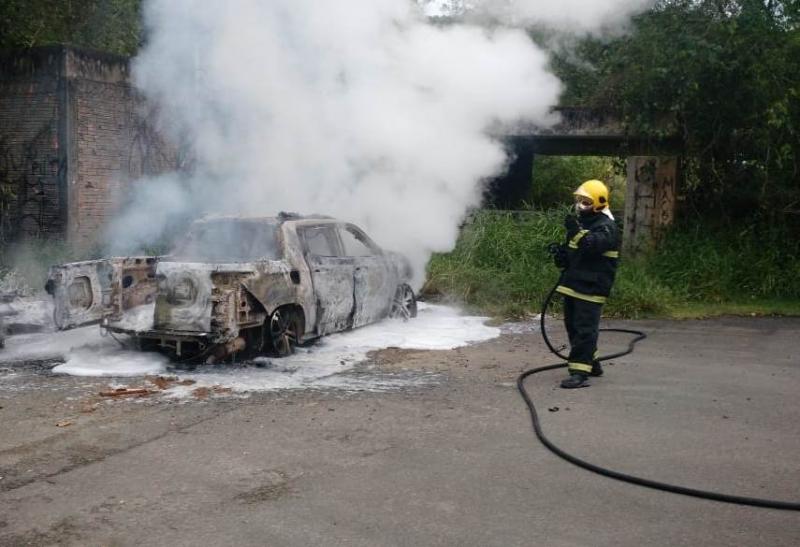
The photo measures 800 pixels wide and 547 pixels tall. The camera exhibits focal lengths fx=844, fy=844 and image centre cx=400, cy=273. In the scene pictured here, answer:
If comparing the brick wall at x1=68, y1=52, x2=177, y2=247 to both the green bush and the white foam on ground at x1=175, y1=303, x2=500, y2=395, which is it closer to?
the white foam on ground at x1=175, y1=303, x2=500, y2=395

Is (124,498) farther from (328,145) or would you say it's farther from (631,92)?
(631,92)

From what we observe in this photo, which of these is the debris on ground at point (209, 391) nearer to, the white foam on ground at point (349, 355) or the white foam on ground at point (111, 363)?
the white foam on ground at point (349, 355)

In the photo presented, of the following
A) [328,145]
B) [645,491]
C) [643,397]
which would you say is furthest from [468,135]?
[645,491]

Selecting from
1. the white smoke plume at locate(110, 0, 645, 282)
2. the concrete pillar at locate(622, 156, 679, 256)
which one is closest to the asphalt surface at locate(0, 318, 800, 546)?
the white smoke plume at locate(110, 0, 645, 282)

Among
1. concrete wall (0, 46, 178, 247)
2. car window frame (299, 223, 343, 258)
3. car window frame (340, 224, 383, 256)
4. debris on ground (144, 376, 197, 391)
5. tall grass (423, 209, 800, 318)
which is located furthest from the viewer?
concrete wall (0, 46, 178, 247)

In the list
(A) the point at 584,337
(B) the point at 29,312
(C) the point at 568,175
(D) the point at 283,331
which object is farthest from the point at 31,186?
(C) the point at 568,175

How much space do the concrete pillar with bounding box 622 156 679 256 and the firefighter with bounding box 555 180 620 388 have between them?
750 cm

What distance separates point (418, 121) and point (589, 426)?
6357mm

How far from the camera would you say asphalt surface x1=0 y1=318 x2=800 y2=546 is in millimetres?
4316

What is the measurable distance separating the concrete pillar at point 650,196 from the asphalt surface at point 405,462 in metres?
6.88

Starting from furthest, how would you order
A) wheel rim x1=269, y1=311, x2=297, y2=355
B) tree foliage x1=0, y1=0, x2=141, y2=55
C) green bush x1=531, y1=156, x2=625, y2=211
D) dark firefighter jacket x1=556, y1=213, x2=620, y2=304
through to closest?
green bush x1=531, y1=156, x2=625, y2=211 < tree foliage x1=0, y1=0, x2=141, y2=55 < wheel rim x1=269, y1=311, x2=297, y2=355 < dark firefighter jacket x1=556, y1=213, x2=620, y2=304

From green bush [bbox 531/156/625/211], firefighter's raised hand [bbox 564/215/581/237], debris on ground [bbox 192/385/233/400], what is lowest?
debris on ground [bbox 192/385/233/400]

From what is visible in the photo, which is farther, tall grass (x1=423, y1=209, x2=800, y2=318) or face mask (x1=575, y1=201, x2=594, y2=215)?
tall grass (x1=423, y1=209, x2=800, y2=318)

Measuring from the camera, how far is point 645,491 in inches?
193
